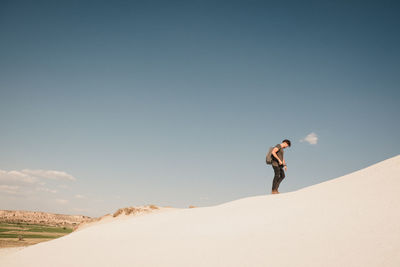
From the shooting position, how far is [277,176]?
308 inches

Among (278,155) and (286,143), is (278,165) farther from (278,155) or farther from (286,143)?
(286,143)

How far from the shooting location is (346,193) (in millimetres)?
5570

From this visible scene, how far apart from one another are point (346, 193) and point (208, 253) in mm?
3216

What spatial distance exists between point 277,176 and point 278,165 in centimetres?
34

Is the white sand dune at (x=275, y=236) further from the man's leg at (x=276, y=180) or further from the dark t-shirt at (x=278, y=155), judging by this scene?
the dark t-shirt at (x=278, y=155)

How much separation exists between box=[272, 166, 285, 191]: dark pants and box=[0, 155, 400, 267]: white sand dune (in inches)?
22.5

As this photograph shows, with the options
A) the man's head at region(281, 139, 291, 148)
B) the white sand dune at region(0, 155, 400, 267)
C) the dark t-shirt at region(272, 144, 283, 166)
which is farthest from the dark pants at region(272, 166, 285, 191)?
the man's head at region(281, 139, 291, 148)

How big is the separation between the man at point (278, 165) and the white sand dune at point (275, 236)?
0.58m

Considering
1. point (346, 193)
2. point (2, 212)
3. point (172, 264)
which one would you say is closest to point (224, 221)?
point (172, 264)

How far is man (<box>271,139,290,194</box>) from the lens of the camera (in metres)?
7.73

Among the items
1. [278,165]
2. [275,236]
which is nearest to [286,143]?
[278,165]

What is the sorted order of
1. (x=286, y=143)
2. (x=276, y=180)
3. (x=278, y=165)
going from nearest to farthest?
(x=278, y=165)
(x=276, y=180)
(x=286, y=143)

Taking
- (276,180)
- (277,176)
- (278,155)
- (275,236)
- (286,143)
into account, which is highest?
(286,143)

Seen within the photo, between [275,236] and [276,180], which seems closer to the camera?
[275,236]
